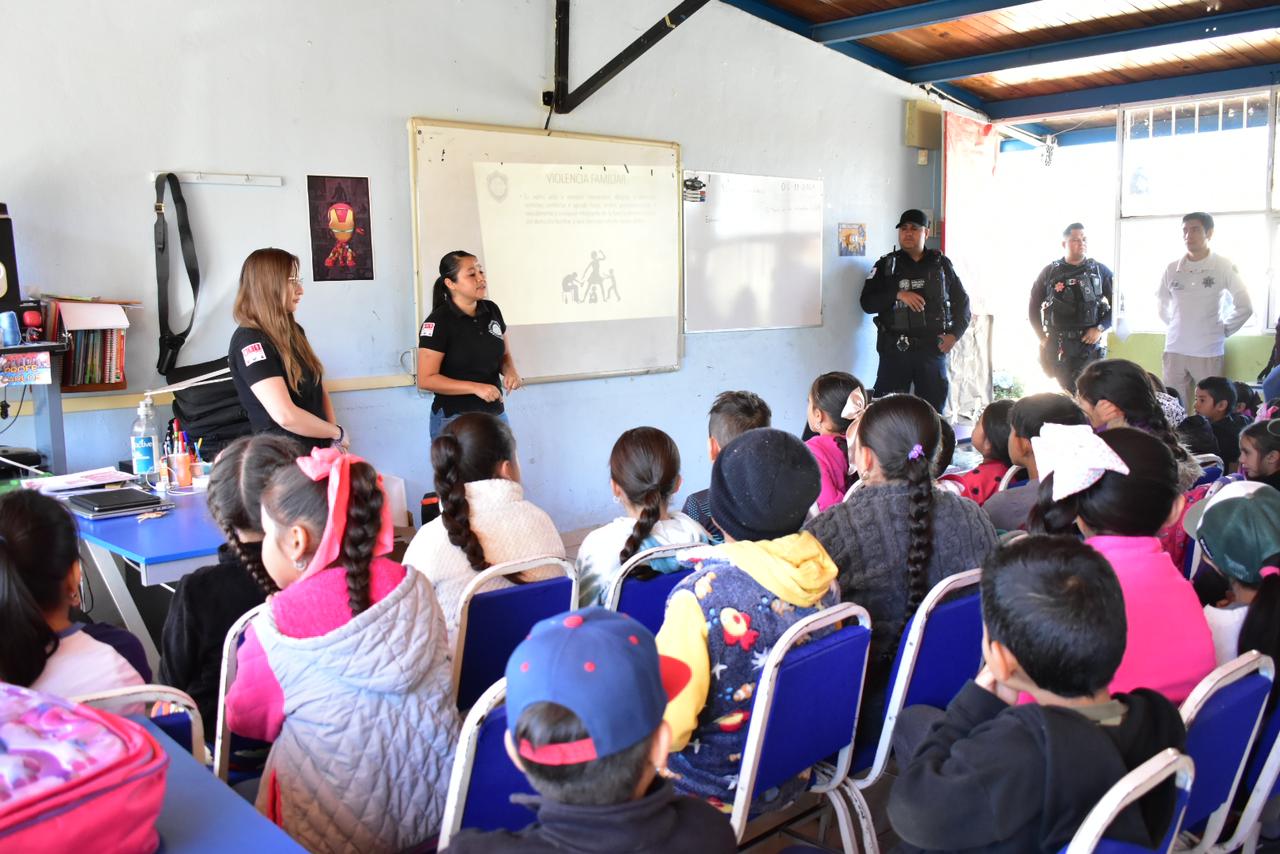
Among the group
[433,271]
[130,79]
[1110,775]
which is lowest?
[1110,775]

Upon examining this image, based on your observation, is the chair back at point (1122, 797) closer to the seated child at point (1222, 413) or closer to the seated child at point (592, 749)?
the seated child at point (592, 749)

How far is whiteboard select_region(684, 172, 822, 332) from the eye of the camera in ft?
18.7

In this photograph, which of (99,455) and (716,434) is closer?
(716,434)

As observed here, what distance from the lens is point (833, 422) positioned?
328 cm

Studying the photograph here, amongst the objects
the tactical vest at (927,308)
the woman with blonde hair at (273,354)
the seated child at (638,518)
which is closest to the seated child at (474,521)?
the seated child at (638,518)

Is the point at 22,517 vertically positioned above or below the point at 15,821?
above

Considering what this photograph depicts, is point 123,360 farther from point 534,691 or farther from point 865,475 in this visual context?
point 534,691

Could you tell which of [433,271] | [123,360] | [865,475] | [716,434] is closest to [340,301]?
[433,271]

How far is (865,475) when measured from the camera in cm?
226

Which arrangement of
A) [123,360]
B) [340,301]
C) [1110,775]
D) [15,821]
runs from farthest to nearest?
[340,301]
[123,360]
[1110,775]
[15,821]

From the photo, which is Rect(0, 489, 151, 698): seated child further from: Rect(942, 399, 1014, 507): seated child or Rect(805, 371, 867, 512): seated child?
Rect(942, 399, 1014, 507): seated child

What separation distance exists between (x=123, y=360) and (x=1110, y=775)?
11.3 ft

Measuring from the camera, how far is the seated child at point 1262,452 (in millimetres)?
2895

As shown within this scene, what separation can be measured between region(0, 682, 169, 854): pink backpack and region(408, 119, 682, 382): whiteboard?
3571mm
